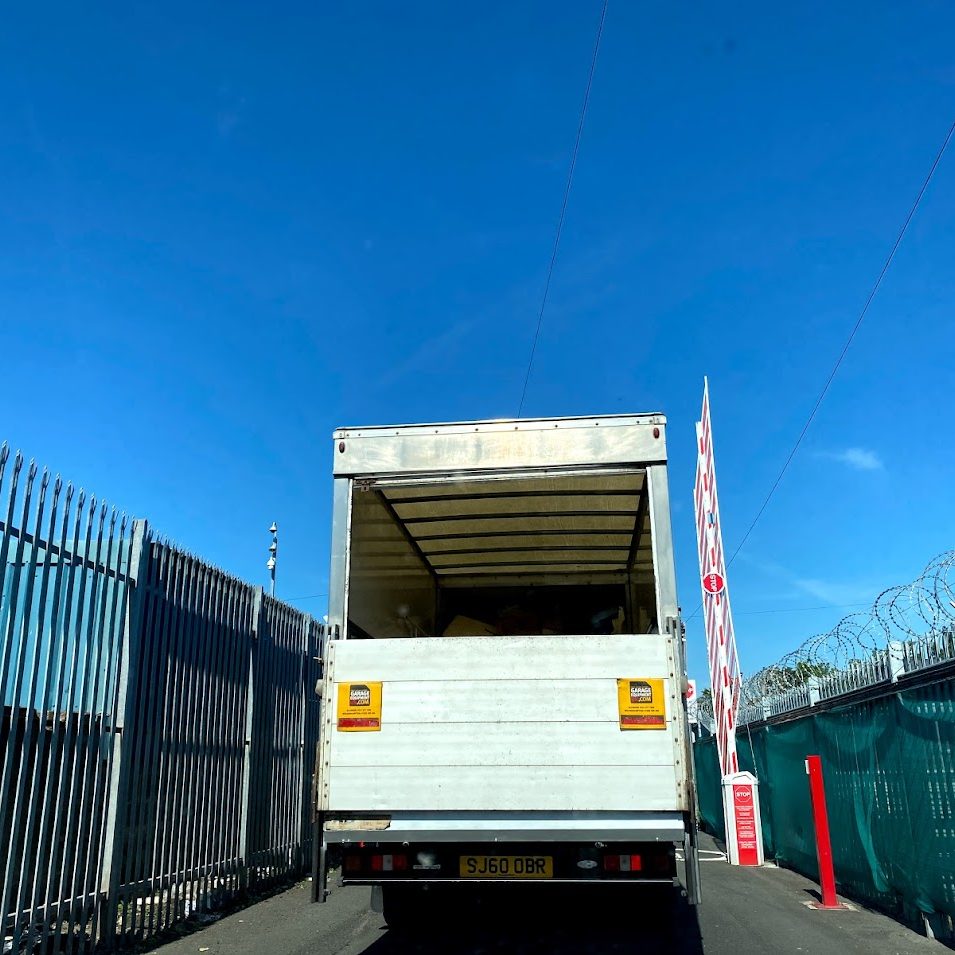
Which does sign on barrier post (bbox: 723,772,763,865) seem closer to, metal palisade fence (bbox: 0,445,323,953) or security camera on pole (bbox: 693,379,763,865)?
security camera on pole (bbox: 693,379,763,865)

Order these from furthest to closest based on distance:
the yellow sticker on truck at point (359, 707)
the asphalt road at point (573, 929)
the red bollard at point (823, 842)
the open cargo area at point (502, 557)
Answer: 1. the red bollard at point (823, 842)
2. the open cargo area at point (502, 557)
3. the asphalt road at point (573, 929)
4. the yellow sticker on truck at point (359, 707)

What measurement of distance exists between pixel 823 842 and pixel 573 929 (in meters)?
2.68

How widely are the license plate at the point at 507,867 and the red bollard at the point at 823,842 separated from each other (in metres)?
4.35

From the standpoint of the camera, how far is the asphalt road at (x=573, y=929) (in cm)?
652

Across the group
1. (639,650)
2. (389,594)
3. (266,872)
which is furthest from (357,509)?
(266,872)

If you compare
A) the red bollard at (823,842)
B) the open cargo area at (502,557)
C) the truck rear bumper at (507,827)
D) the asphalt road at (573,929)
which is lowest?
the asphalt road at (573,929)

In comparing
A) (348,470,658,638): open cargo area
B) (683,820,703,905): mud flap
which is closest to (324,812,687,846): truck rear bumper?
(683,820,703,905): mud flap

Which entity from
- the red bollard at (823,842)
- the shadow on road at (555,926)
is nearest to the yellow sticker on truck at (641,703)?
the shadow on road at (555,926)

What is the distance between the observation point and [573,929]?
7.25 meters

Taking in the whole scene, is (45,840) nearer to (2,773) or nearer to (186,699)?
(2,773)

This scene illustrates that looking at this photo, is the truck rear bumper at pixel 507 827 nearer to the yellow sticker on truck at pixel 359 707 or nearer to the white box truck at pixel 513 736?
the white box truck at pixel 513 736

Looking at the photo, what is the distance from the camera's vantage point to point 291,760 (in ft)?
34.2

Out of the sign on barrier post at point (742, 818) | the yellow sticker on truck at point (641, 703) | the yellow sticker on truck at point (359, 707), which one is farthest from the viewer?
the sign on barrier post at point (742, 818)

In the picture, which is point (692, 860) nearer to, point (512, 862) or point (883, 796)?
point (512, 862)
